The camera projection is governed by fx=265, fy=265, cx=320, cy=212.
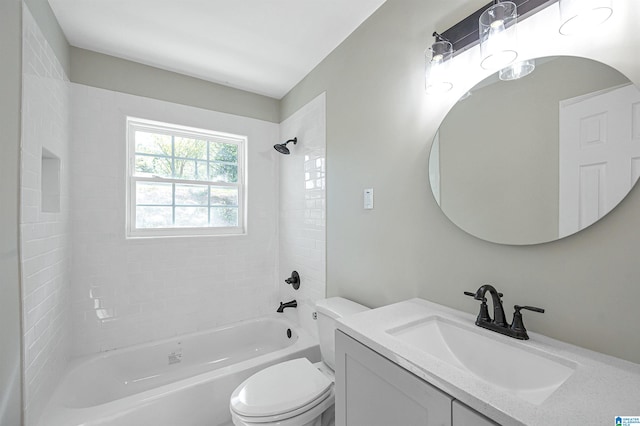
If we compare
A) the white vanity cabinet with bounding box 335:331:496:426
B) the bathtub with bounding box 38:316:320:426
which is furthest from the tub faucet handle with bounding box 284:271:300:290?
the white vanity cabinet with bounding box 335:331:496:426

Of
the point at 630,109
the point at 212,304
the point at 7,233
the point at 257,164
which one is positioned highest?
the point at 257,164

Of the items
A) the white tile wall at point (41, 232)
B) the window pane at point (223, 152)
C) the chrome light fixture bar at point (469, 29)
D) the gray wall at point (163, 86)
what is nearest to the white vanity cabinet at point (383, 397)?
the chrome light fixture bar at point (469, 29)

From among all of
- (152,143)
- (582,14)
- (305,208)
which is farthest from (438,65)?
(152,143)

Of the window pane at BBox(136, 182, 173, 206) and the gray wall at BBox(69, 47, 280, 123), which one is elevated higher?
the gray wall at BBox(69, 47, 280, 123)

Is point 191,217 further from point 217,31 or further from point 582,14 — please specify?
point 582,14

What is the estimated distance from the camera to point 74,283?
1.93 meters

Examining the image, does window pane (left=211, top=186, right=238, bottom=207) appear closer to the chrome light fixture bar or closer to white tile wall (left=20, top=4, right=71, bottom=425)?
white tile wall (left=20, top=4, right=71, bottom=425)

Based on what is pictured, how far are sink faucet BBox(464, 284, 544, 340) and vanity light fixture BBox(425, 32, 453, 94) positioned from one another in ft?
2.89

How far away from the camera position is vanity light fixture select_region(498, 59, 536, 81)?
3.01 feet

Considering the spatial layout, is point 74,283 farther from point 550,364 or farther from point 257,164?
point 550,364

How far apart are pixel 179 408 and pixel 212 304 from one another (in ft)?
3.28

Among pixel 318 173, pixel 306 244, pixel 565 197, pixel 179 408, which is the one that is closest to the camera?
pixel 565 197

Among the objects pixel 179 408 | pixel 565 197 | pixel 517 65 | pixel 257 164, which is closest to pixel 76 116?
pixel 257 164

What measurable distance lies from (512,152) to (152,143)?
8.44ft
